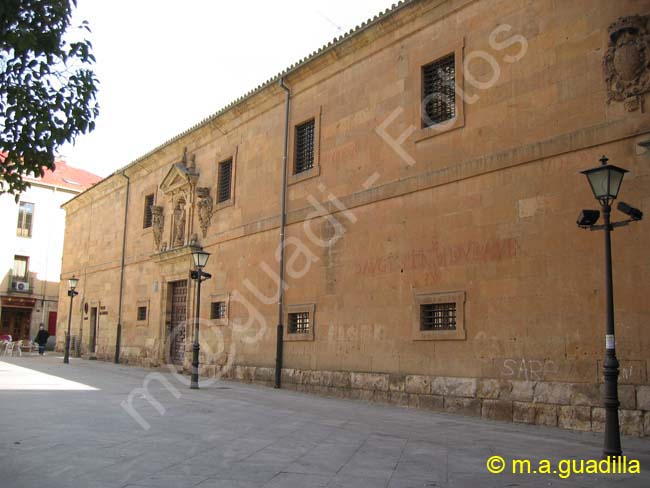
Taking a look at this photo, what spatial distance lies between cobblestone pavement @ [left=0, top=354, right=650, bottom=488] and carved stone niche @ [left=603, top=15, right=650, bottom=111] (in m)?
5.07

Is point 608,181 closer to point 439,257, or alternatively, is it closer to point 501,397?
point 501,397

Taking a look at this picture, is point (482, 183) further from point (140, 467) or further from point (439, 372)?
point (140, 467)

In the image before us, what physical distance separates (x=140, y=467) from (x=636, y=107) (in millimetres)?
8378

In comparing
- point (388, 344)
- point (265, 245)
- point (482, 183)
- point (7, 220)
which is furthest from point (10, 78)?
point (7, 220)

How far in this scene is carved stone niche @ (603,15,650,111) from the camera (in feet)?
30.2

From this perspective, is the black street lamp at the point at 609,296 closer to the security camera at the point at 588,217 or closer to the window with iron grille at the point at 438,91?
the security camera at the point at 588,217

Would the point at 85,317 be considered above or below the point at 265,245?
below

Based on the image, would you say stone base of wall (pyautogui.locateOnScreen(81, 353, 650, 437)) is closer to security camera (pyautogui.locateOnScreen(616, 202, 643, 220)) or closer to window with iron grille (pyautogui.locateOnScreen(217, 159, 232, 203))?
security camera (pyautogui.locateOnScreen(616, 202, 643, 220))

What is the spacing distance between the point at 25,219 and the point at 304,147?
31.9 meters

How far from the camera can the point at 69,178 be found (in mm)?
46781

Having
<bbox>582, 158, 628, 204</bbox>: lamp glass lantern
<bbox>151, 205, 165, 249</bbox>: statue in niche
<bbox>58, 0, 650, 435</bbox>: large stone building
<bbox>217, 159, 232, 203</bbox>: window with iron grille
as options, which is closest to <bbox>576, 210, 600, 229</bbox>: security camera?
<bbox>582, 158, 628, 204</bbox>: lamp glass lantern

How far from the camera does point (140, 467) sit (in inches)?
245

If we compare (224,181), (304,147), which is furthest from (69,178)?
(304,147)

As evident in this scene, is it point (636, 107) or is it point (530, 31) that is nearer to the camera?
point (636, 107)
